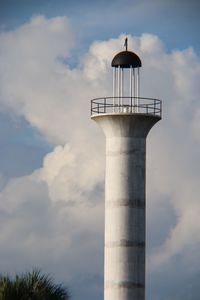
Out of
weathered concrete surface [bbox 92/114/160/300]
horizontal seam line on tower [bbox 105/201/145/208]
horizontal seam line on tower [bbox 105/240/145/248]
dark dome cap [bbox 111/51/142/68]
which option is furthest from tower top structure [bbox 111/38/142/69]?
horizontal seam line on tower [bbox 105/240/145/248]

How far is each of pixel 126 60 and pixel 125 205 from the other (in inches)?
423

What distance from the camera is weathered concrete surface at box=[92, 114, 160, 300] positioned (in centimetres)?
8400

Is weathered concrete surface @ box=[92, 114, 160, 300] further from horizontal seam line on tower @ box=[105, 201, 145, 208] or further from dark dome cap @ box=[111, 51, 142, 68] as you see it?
dark dome cap @ box=[111, 51, 142, 68]

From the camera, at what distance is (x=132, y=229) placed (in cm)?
8431

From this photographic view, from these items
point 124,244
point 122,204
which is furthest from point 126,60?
point 124,244

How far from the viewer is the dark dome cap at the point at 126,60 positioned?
87.1 m

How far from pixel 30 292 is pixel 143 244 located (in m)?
11.4

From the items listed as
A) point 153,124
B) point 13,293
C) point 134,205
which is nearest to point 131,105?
point 153,124

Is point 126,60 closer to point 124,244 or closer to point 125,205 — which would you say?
point 125,205

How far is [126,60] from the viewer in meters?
87.1

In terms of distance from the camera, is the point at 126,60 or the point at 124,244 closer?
the point at 124,244

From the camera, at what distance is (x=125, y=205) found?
8462 centimetres

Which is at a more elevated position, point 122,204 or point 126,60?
point 126,60

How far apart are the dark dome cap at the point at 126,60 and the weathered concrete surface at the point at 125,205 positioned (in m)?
4.35
